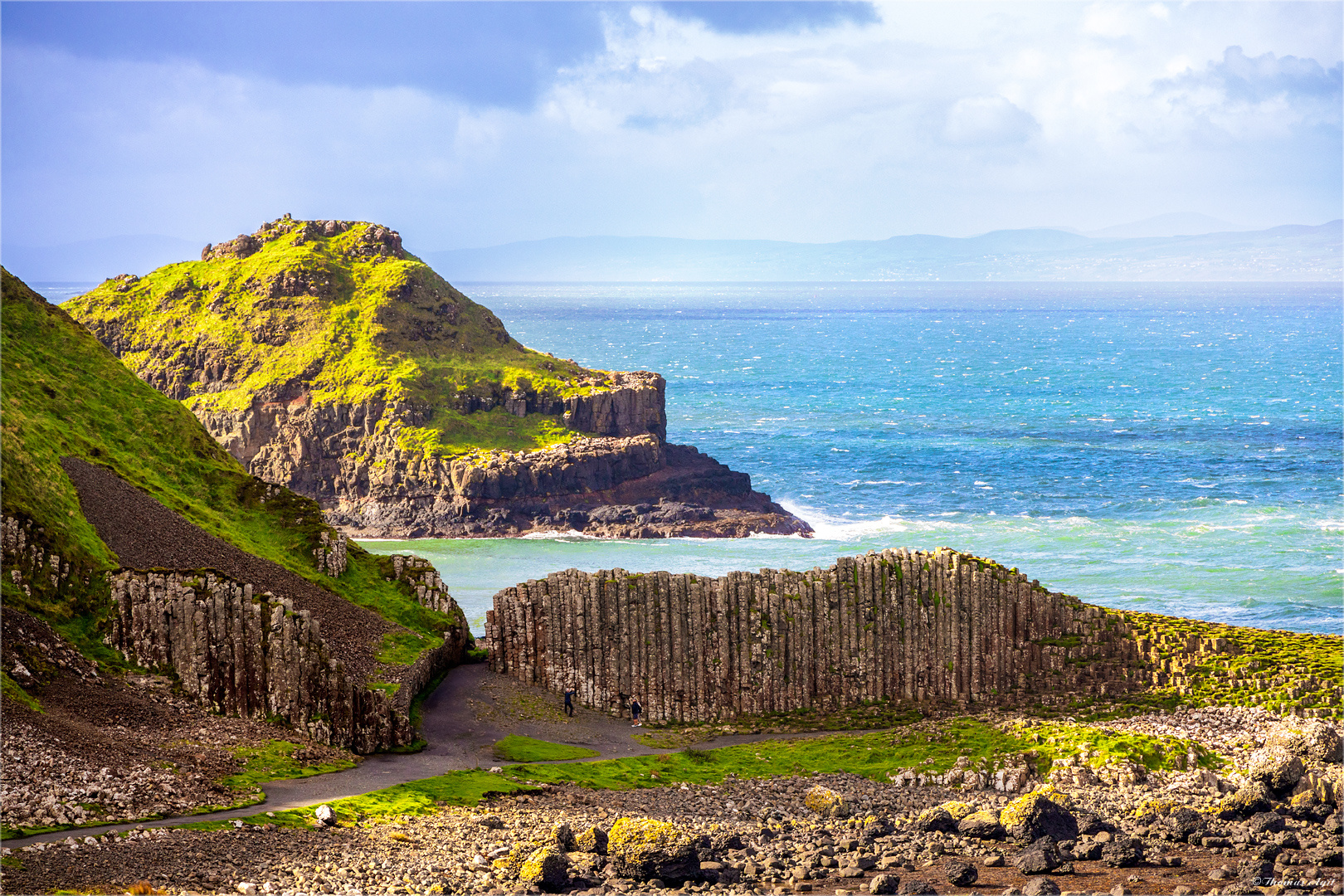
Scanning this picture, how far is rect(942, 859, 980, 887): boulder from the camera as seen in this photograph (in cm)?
2626

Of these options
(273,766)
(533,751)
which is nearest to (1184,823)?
(533,751)

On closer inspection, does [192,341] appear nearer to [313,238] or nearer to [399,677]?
[313,238]

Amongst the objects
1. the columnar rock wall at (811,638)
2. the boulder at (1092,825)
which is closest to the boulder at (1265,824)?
the boulder at (1092,825)

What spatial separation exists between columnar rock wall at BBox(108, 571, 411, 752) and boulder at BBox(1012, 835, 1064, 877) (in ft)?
66.7

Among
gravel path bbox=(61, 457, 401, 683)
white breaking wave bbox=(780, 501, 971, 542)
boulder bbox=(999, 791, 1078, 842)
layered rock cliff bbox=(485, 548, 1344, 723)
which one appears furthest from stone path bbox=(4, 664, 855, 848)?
white breaking wave bbox=(780, 501, 971, 542)

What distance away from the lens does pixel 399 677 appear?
43.3 metres

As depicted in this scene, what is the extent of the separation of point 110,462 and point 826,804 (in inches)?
1193

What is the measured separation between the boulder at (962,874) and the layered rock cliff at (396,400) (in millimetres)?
69444

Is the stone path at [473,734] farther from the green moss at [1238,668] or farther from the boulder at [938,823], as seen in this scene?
the boulder at [938,823]

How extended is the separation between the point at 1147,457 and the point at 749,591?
9315cm

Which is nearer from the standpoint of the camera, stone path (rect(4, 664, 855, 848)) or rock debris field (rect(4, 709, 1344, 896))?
rock debris field (rect(4, 709, 1344, 896))

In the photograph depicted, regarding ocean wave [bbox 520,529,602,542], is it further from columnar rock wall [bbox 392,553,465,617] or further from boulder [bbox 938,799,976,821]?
boulder [bbox 938,799,976,821]

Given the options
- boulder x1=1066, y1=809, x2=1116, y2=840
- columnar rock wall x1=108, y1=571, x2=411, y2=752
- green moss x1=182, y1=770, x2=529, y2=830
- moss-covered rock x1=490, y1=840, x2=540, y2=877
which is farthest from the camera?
columnar rock wall x1=108, y1=571, x2=411, y2=752

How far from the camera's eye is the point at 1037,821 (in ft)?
96.6
